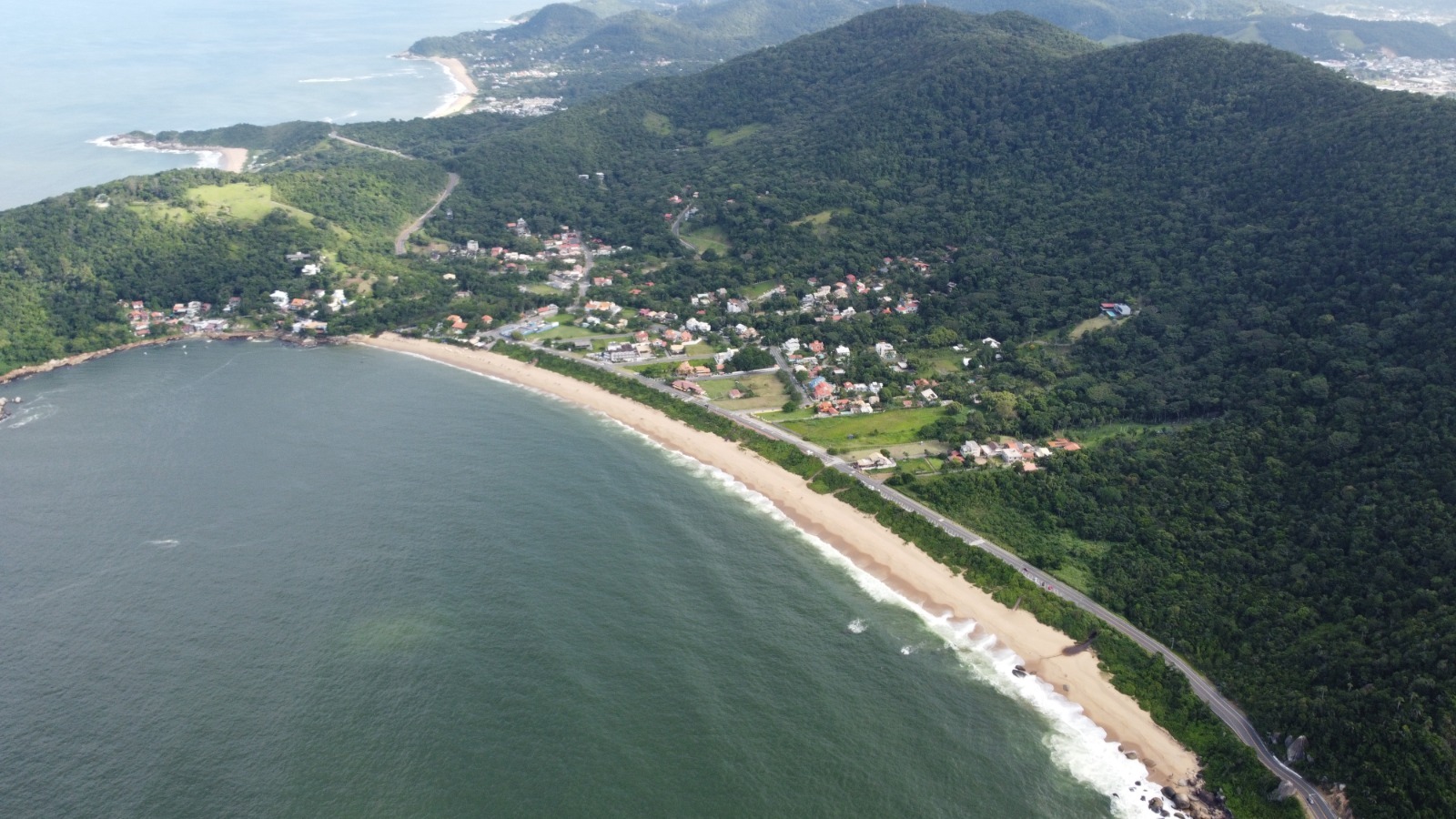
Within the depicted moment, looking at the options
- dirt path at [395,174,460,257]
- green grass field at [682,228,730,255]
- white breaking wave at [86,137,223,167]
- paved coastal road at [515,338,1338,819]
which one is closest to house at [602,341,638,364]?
paved coastal road at [515,338,1338,819]

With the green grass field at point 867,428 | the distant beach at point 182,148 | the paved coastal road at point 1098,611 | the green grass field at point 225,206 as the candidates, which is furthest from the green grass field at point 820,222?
the distant beach at point 182,148

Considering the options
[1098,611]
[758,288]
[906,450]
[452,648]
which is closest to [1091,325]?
[906,450]

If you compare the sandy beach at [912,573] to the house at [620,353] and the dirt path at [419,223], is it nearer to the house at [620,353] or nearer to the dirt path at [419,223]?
the house at [620,353]

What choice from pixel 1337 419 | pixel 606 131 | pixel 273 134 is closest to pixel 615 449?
pixel 1337 419

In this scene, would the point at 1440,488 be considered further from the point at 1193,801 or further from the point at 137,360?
the point at 137,360

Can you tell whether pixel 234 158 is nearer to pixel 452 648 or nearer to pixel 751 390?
pixel 751 390

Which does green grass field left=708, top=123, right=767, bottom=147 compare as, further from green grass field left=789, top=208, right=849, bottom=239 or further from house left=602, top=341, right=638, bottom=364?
house left=602, top=341, right=638, bottom=364
